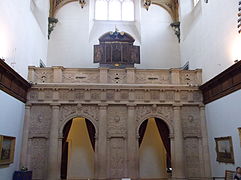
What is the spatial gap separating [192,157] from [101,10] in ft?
34.5

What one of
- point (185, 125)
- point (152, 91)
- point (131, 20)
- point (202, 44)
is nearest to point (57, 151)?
point (152, 91)

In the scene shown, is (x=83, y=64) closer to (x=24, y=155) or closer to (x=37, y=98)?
(x=37, y=98)

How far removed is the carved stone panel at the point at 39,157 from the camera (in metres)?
11.5

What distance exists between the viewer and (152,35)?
16.1 m

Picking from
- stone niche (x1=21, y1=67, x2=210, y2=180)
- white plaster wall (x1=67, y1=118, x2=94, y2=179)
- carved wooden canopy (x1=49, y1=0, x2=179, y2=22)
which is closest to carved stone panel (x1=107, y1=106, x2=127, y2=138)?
stone niche (x1=21, y1=67, x2=210, y2=180)

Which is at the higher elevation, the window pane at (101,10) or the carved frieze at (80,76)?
the window pane at (101,10)

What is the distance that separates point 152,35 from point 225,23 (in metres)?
6.38

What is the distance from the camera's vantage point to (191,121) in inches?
485

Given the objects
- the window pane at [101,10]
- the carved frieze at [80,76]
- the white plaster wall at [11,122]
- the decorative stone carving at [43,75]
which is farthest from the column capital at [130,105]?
the window pane at [101,10]

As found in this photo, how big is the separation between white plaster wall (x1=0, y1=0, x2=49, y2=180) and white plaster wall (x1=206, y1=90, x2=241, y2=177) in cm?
832

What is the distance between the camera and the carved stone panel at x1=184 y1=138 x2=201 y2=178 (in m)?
11.8

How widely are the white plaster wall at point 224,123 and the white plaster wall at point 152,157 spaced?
135 inches

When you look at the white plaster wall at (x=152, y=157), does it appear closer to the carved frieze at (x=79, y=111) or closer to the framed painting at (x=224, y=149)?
the carved frieze at (x=79, y=111)

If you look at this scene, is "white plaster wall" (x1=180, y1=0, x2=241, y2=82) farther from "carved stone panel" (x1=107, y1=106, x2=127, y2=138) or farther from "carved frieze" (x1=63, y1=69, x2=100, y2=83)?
"carved frieze" (x1=63, y1=69, x2=100, y2=83)
